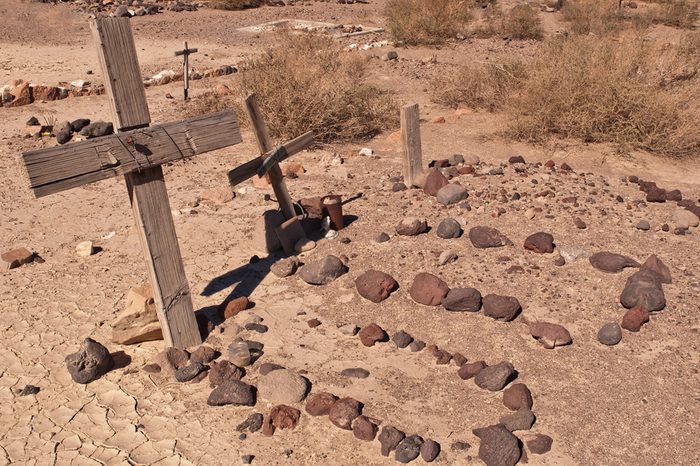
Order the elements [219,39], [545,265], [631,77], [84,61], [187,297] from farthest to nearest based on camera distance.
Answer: [219,39]
[84,61]
[631,77]
[545,265]
[187,297]

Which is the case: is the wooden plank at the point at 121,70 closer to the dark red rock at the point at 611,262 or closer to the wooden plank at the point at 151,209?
the wooden plank at the point at 151,209

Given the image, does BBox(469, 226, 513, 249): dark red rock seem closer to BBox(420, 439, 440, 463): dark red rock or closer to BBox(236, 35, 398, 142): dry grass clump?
BBox(420, 439, 440, 463): dark red rock

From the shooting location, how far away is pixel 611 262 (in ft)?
17.4

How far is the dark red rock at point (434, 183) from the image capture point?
6809mm

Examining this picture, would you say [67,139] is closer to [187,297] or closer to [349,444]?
[187,297]

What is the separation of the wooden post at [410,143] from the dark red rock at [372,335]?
267 cm

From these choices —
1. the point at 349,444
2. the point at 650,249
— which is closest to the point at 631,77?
the point at 650,249

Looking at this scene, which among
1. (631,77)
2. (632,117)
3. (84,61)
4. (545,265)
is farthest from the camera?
(84,61)

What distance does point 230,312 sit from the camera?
16.5 feet

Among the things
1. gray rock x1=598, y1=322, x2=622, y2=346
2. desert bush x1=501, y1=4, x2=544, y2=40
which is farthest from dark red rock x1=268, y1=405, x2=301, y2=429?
desert bush x1=501, y1=4, x2=544, y2=40

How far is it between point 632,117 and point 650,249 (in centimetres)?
346

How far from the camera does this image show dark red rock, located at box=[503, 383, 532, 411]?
392 cm

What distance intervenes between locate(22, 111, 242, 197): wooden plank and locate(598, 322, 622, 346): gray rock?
110 inches

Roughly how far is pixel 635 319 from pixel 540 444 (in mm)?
1467
